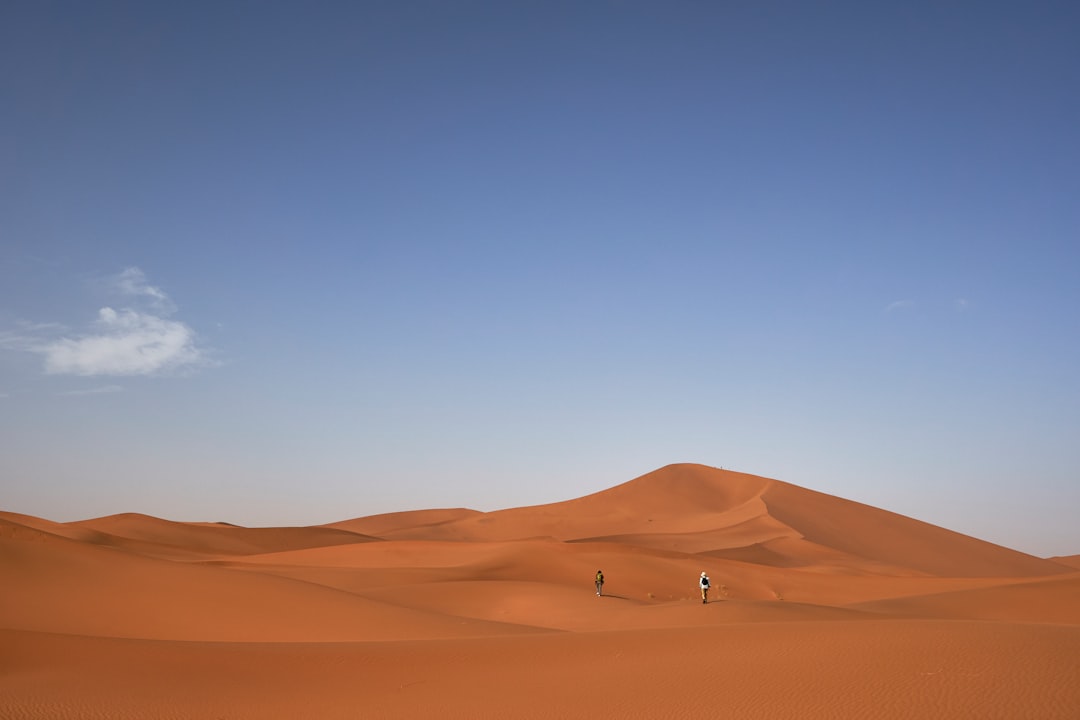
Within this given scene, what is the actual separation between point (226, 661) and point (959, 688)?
27.5 feet

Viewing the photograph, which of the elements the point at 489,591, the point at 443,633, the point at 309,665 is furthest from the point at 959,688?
the point at 489,591

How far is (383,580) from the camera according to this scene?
105 feet

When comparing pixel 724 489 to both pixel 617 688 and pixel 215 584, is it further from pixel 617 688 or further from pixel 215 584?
pixel 617 688

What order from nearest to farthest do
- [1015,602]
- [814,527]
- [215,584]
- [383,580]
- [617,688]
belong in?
[617,688], [215,584], [1015,602], [383,580], [814,527]

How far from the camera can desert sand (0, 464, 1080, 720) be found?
833 centimetres

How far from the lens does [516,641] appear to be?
1191 cm

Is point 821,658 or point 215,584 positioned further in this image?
point 215,584

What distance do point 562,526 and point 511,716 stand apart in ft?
228

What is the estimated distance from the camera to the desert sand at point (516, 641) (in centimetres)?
833

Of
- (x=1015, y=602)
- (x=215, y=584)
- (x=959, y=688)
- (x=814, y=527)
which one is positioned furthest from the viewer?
(x=814, y=527)

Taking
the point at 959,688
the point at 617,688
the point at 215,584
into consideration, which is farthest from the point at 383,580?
the point at 959,688

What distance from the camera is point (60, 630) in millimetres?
16469

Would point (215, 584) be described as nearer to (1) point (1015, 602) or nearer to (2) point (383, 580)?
(2) point (383, 580)

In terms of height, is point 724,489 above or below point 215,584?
above
